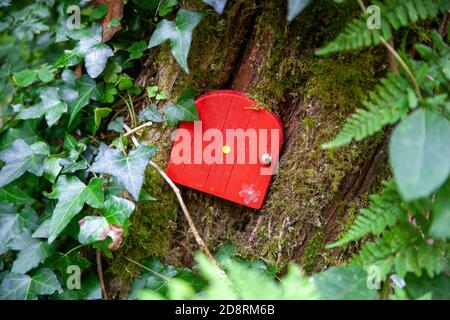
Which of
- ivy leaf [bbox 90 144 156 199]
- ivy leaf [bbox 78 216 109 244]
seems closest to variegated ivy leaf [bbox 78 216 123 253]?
ivy leaf [bbox 78 216 109 244]

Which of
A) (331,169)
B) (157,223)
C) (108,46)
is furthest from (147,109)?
(331,169)

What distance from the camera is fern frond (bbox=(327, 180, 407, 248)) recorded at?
3.26 feet

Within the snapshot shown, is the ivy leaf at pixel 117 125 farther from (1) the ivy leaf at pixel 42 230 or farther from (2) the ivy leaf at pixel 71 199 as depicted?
(1) the ivy leaf at pixel 42 230

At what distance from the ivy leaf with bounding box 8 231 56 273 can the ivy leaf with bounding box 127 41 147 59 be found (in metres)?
0.70

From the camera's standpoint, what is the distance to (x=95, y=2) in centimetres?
162

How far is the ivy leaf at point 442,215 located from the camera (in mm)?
845

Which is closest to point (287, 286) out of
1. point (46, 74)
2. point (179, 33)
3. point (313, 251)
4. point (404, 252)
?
point (404, 252)

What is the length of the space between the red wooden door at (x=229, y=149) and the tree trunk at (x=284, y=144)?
1.9 inches

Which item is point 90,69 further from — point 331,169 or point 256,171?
point 331,169

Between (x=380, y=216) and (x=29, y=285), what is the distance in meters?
1.13

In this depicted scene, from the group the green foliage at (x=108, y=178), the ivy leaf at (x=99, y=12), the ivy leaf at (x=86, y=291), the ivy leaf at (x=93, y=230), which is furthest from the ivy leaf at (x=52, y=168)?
the ivy leaf at (x=99, y=12)

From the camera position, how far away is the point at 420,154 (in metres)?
0.80

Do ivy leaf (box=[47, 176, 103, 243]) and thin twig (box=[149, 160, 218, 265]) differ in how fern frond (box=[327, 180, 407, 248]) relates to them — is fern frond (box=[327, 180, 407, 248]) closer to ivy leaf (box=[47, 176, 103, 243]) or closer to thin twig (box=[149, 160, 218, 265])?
thin twig (box=[149, 160, 218, 265])
